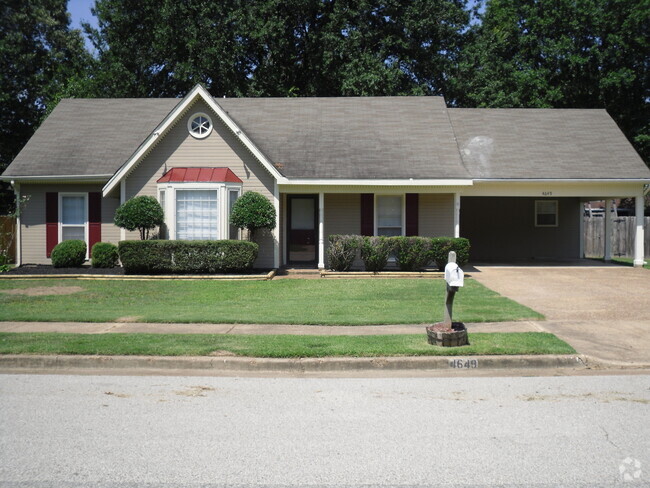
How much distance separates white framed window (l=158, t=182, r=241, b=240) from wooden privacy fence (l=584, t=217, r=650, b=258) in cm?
1781

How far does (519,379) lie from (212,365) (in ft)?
13.1

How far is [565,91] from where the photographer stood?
34750mm

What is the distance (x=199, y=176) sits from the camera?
18594 millimetres

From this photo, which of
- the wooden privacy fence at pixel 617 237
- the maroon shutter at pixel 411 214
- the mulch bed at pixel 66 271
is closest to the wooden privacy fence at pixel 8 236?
the mulch bed at pixel 66 271

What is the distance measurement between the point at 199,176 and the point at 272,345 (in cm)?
1044

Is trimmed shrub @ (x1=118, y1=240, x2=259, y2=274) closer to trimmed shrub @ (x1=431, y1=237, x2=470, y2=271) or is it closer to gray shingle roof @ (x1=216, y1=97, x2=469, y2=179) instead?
gray shingle roof @ (x1=216, y1=97, x2=469, y2=179)

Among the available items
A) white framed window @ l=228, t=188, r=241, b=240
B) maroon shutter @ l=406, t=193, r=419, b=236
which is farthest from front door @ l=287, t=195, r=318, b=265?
maroon shutter @ l=406, t=193, r=419, b=236

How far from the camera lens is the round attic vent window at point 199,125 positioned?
19.0m

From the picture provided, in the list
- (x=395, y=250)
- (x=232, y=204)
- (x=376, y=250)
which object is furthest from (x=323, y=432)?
(x=232, y=204)

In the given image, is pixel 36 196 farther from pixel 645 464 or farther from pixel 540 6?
pixel 540 6

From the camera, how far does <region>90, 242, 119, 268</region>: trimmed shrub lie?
19.0 meters

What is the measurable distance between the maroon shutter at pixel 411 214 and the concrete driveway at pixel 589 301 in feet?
7.87

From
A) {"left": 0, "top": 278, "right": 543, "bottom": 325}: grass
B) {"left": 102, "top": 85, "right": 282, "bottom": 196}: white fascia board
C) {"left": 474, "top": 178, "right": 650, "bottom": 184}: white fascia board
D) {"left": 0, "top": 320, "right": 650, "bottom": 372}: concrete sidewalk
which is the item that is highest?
{"left": 102, "top": 85, "right": 282, "bottom": 196}: white fascia board

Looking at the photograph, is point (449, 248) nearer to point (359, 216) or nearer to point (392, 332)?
point (359, 216)
